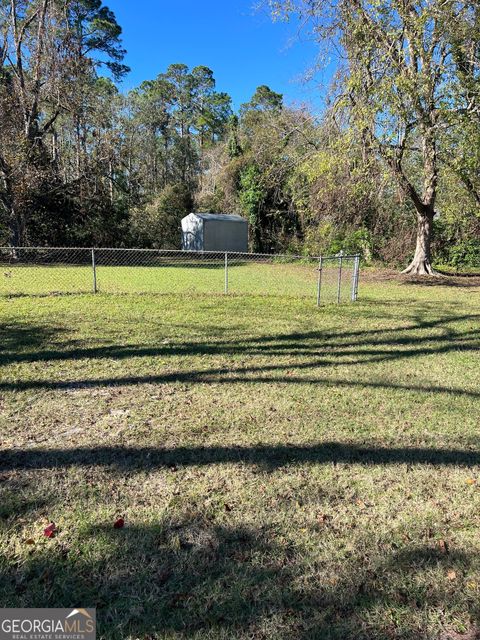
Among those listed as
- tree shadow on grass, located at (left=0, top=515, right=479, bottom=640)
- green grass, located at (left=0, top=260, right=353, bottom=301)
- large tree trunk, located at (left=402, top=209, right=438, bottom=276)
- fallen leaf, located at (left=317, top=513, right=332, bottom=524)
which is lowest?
tree shadow on grass, located at (left=0, top=515, right=479, bottom=640)

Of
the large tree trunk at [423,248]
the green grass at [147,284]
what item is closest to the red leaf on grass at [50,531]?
the green grass at [147,284]

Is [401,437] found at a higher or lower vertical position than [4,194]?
lower

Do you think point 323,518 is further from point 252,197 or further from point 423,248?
point 252,197

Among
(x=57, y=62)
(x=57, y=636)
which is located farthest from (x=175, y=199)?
(x=57, y=636)

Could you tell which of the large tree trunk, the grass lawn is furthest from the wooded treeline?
the grass lawn

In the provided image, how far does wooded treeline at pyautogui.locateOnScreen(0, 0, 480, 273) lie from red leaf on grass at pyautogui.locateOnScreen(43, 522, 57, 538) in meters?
11.9

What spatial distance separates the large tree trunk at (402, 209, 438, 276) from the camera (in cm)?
1655

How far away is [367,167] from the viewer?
501 inches

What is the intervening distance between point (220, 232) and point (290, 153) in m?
10.6

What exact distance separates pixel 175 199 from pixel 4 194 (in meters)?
16.3

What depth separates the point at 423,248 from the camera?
55.8 ft

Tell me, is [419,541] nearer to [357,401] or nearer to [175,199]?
[357,401]

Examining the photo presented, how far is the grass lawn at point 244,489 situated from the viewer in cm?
195

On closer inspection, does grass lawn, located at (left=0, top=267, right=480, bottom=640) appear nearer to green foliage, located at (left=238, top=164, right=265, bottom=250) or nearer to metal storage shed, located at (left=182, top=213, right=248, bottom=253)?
green foliage, located at (left=238, top=164, right=265, bottom=250)
